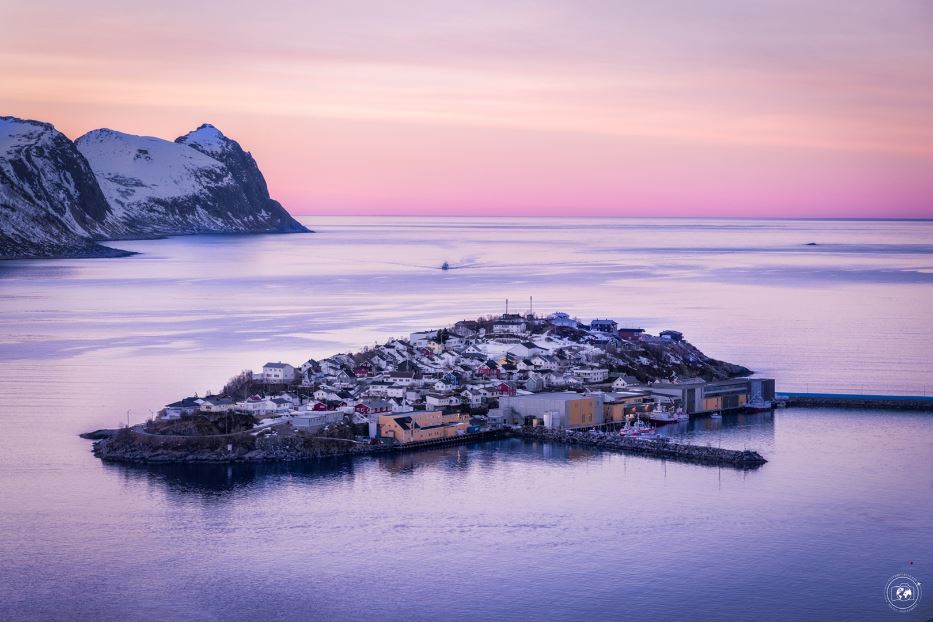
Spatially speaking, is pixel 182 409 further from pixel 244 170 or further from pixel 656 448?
pixel 244 170

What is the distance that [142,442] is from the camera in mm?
11422

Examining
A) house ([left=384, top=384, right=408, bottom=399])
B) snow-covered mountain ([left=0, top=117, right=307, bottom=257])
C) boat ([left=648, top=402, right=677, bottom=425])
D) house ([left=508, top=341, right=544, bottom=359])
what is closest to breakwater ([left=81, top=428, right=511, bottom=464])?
house ([left=384, top=384, right=408, bottom=399])

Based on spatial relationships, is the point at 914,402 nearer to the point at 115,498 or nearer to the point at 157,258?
the point at 115,498

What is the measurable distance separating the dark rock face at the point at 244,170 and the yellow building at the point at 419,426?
6651 centimetres

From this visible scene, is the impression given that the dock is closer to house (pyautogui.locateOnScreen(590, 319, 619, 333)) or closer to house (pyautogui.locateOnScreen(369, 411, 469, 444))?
house (pyautogui.locateOnScreen(590, 319, 619, 333))

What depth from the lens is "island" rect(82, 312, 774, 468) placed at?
11562mm

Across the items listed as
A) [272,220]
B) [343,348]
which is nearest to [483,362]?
[343,348]

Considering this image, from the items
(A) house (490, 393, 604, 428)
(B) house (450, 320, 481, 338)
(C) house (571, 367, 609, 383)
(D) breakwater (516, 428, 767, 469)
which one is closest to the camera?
(D) breakwater (516, 428, 767, 469)

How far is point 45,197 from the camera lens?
51.7 m

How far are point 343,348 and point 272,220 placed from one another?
6181cm

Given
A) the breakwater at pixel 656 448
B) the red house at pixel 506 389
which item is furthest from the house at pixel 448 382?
the breakwater at pixel 656 448

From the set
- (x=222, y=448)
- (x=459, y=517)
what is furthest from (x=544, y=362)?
(x=459, y=517)

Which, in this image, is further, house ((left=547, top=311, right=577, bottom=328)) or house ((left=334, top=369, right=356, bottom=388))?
house ((left=547, top=311, right=577, bottom=328))

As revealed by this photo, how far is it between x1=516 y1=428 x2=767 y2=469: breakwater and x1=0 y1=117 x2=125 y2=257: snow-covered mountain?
126 ft
